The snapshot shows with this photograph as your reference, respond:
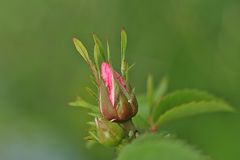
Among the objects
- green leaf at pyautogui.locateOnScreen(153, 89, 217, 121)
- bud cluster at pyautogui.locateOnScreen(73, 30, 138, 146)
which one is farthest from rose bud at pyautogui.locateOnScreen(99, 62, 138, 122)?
green leaf at pyautogui.locateOnScreen(153, 89, 217, 121)

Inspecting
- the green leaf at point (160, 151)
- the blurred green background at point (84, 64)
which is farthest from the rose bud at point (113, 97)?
the blurred green background at point (84, 64)

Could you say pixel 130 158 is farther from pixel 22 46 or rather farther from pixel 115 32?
pixel 22 46

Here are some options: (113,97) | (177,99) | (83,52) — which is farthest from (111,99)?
(177,99)

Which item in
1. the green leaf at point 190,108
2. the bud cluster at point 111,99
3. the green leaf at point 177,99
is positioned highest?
the bud cluster at point 111,99

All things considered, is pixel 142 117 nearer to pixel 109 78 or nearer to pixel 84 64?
pixel 109 78

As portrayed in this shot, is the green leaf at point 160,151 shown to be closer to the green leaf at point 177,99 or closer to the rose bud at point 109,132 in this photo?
the rose bud at point 109,132
